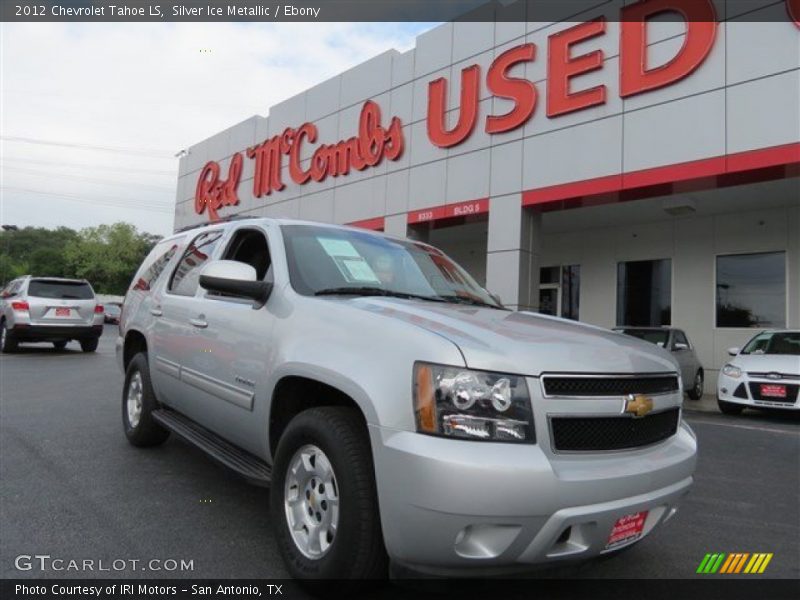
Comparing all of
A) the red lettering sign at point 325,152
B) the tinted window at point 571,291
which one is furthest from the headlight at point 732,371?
the red lettering sign at point 325,152

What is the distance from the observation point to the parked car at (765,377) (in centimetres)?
862

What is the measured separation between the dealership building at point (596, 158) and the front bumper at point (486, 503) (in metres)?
9.33

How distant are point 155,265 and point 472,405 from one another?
4.11 m

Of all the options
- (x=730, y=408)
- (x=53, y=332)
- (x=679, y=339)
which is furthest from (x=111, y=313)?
(x=730, y=408)

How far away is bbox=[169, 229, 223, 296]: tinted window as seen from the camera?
14.5 ft

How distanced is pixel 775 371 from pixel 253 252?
814 centimetres

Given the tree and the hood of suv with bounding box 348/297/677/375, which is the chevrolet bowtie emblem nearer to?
the hood of suv with bounding box 348/297/677/375

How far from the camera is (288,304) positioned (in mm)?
3127

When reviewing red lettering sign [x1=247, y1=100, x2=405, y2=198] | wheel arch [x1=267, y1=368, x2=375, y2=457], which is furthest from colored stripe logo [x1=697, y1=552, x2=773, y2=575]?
red lettering sign [x1=247, y1=100, x2=405, y2=198]

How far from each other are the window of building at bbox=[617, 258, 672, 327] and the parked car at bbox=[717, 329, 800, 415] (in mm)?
4739

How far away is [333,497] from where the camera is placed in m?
2.54

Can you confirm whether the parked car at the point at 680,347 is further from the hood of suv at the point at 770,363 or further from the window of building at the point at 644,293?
the window of building at the point at 644,293

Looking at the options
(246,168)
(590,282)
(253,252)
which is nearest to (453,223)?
(590,282)

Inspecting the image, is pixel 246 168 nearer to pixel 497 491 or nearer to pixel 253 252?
pixel 253 252
